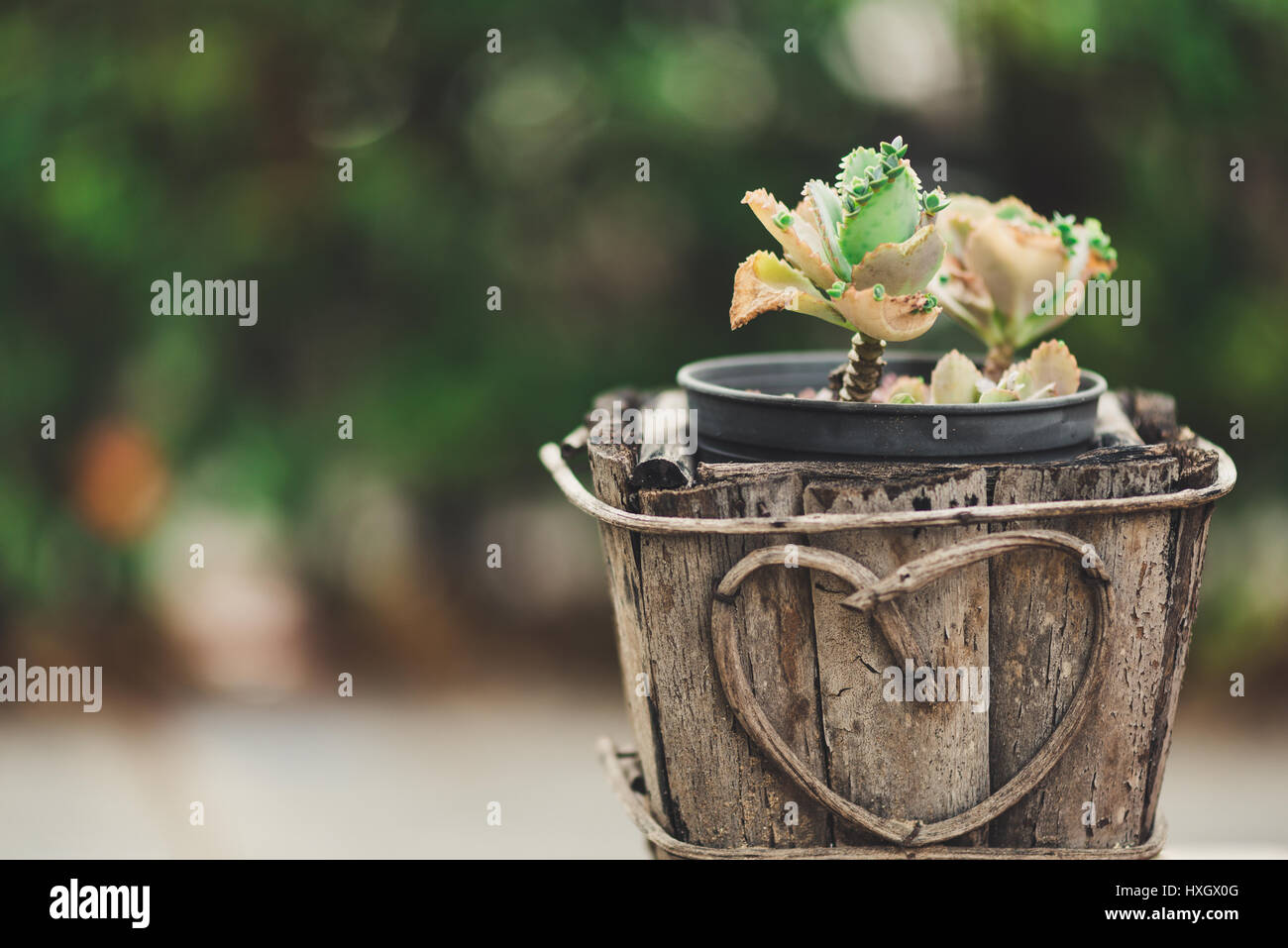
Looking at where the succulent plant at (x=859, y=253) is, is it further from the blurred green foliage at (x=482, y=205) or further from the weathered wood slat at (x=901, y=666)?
the blurred green foliage at (x=482, y=205)

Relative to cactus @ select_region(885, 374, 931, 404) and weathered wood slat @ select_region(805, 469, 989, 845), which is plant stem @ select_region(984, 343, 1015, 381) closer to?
cactus @ select_region(885, 374, 931, 404)

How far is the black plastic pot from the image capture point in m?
0.98

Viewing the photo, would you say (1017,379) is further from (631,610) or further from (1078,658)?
(631,610)

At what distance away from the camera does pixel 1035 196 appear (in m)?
2.71

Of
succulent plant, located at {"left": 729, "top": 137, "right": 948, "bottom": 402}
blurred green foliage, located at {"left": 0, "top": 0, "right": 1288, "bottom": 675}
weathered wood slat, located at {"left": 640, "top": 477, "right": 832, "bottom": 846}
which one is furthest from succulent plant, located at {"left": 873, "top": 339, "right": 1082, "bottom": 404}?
blurred green foliage, located at {"left": 0, "top": 0, "right": 1288, "bottom": 675}

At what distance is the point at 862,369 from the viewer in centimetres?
105

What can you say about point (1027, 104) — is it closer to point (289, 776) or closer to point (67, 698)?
point (289, 776)

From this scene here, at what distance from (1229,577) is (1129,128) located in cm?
110

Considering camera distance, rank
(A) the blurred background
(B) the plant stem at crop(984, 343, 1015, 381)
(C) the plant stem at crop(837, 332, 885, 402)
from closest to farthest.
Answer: (C) the plant stem at crop(837, 332, 885, 402) → (B) the plant stem at crop(984, 343, 1015, 381) → (A) the blurred background

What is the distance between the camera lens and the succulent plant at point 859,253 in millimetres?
950

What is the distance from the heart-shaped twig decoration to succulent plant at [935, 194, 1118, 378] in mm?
301

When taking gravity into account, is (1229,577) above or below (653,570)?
below

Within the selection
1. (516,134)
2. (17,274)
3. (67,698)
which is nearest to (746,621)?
(516,134)

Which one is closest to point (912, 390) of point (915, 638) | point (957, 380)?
point (957, 380)
